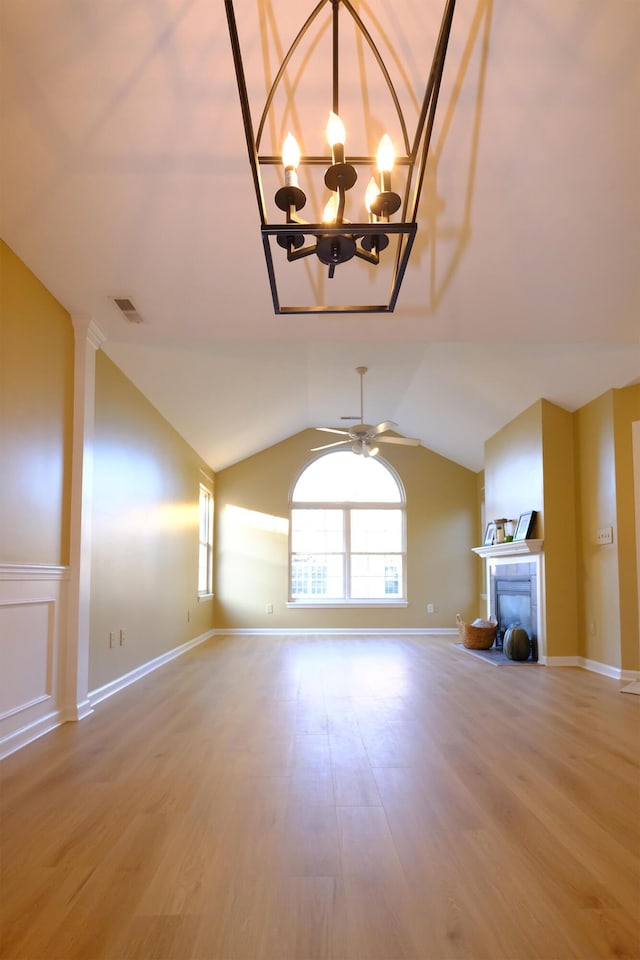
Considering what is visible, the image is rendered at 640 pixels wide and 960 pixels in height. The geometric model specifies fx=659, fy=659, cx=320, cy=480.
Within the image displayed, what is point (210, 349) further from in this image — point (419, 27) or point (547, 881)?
point (547, 881)

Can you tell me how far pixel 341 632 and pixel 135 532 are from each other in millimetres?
4700

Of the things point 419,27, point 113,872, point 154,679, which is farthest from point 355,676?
point 419,27

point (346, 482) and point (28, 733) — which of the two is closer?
point (28, 733)

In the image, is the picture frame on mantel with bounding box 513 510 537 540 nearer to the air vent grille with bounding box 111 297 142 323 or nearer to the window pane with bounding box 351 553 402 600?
the window pane with bounding box 351 553 402 600

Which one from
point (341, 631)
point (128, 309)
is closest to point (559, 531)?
point (341, 631)

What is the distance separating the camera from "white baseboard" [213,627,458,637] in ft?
29.9

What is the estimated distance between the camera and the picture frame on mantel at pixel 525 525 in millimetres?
6367

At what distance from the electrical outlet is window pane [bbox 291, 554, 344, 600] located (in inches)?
178

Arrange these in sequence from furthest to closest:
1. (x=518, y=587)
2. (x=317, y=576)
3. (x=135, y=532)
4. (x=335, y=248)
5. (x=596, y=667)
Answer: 1. (x=317, y=576)
2. (x=518, y=587)
3. (x=596, y=667)
4. (x=135, y=532)
5. (x=335, y=248)

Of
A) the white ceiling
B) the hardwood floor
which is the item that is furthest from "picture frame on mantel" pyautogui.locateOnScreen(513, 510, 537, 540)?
the hardwood floor

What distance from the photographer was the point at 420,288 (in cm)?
379

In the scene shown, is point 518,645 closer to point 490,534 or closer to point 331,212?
point 490,534

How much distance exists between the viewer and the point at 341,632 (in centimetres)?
927

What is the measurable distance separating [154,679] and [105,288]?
3055mm
